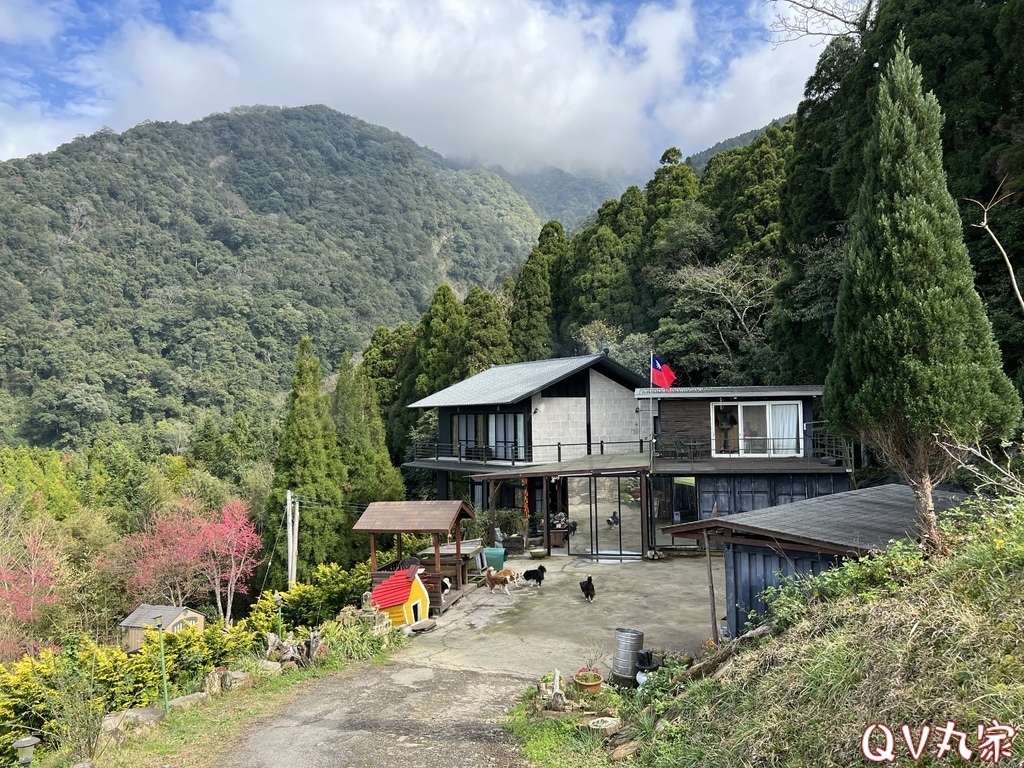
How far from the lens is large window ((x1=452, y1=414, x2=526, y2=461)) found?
25.5 m

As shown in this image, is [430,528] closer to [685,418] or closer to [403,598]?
[403,598]

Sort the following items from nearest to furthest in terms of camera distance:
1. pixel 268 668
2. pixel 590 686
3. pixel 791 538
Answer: pixel 791 538, pixel 590 686, pixel 268 668

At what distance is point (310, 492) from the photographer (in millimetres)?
23859

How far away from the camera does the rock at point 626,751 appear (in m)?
6.99

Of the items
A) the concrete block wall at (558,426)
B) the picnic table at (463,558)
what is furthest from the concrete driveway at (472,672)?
the concrete block wall at (558,426)

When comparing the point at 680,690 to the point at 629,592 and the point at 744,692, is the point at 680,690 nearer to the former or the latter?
the point at 744,692

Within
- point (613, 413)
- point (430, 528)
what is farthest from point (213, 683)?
point (613, 413)

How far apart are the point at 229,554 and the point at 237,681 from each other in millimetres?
13618

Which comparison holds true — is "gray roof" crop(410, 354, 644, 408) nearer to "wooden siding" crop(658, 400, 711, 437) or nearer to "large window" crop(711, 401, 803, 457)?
"wooden siding" crop(658, 400, 711, 437)

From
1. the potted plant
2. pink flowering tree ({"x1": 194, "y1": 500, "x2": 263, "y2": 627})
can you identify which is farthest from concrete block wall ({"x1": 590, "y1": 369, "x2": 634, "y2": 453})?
the potted plant

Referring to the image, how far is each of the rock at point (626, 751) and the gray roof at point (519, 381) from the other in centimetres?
1683

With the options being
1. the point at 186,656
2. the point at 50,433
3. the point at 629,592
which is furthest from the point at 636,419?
the point at 50,433

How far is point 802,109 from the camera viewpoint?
80.6ft

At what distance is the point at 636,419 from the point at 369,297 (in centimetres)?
5835
